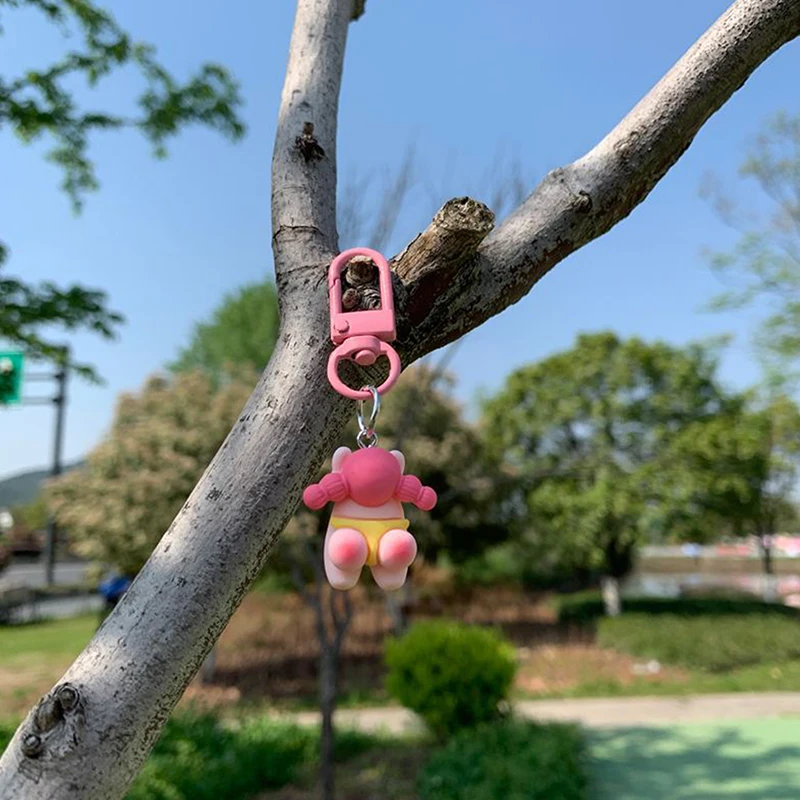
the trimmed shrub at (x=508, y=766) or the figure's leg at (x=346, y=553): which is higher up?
the figure's leg at (x=346, y=553)

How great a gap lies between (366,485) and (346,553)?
0.14m

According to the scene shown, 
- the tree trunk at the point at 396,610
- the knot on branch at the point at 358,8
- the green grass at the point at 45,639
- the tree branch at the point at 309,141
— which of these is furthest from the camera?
the green grass at the point at 45,639

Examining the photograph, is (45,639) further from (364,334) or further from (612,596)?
(364,334)

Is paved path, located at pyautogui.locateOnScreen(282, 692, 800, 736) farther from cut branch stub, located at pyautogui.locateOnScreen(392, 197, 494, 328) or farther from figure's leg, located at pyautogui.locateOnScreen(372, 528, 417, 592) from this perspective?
cut branch stub, located at pyautogui.locateOnScreen(392, 197, 494, 328)

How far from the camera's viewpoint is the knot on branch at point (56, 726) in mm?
1139

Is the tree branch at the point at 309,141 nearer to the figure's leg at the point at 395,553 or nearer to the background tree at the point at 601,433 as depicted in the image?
the figure's leg at the point at 395,553

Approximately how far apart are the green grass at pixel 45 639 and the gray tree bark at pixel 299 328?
1149 centimetres

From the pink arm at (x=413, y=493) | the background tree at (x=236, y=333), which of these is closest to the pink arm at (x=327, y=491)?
the pink arm at (x=413, y=493)

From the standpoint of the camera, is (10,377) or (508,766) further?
(10,377)

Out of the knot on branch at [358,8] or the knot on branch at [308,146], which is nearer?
the knot on branch at [308,146]

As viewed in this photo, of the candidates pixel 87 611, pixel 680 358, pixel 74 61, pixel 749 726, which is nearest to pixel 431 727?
pixel 749 726

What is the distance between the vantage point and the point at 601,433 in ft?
44.0

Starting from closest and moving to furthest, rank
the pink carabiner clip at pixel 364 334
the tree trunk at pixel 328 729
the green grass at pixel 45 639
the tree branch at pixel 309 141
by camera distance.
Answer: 1. the pink carabiner clip at pixel 364 334
2. the tree branch at pixel 309 141
3. the tree trunk at pixel 328 729
4. the green grass at pixel 45 639

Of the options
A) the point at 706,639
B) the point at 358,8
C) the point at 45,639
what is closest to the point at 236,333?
the point at 45,639
